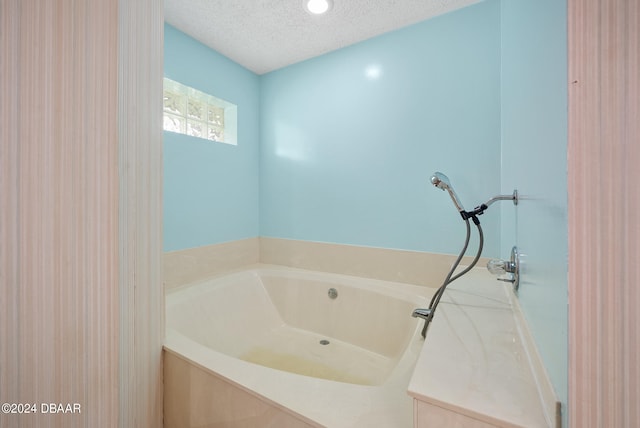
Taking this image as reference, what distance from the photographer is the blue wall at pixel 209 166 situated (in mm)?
1544

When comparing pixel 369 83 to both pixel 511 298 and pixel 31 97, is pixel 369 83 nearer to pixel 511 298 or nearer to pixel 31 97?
pixel 511 298

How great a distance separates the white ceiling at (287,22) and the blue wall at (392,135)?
9 cm

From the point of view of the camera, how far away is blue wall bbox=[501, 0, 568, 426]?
423mm

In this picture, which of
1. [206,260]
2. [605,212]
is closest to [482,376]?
[605,212]

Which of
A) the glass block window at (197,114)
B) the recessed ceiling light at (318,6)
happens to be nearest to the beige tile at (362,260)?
the glass block window at (197,114)

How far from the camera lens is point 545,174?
21.3 inches

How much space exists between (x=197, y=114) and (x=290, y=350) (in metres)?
1.76

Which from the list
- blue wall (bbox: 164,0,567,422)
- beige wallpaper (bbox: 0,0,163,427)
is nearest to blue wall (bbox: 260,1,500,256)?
blue wall (bbox: 164,0,567,422)

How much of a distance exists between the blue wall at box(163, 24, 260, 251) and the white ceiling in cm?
15

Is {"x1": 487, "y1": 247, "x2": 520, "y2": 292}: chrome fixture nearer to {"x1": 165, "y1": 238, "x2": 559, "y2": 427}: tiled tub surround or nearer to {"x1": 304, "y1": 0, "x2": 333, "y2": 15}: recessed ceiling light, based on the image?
{"x1": 165, "y1": 238, "x2": 559, "y2": 427}: tiled tub surround

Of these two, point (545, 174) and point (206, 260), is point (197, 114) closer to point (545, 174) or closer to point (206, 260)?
point (206, 260)

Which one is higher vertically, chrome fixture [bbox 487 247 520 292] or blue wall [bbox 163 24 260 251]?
blue wall [bbox 163 24 260 251]

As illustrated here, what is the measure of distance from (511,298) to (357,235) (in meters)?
0.93

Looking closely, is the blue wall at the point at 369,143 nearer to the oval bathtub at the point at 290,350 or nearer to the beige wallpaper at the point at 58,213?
the oval bathtub at the point at 290,350
